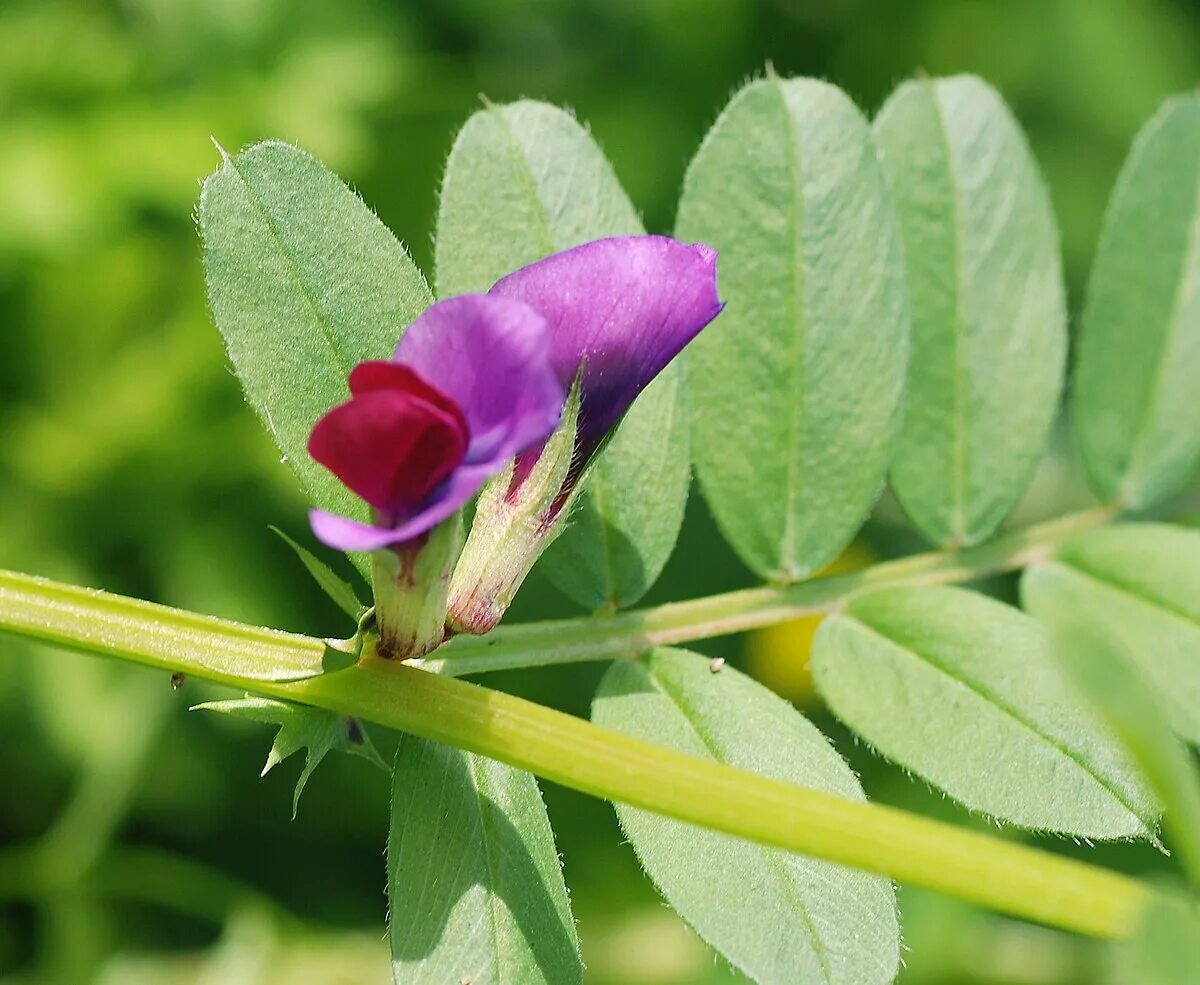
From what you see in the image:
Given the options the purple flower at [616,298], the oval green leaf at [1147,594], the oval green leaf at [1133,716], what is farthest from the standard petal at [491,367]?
the oval green leaf at [1147,594]

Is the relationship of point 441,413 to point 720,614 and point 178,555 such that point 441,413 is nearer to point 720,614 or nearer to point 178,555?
point 720,614

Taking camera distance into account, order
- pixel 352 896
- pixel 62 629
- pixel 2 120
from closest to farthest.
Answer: pixel 62 629 < pixel 2 120 < pixel 352 896

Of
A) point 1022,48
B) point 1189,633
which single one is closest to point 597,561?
point 1189,633

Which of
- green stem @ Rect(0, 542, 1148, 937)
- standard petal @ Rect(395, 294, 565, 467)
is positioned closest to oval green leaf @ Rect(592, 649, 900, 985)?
green stem @ Rect(0, 542, 1148, 937)

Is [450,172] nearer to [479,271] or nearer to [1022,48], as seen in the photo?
[479,271]

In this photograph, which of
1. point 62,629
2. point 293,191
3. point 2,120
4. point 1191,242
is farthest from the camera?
point 2,120

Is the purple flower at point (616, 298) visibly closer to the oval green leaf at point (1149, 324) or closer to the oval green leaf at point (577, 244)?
the oval green leaf at point (577, 244)

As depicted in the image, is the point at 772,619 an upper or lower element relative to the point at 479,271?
lower
